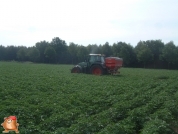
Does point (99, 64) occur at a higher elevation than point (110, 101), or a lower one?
higher

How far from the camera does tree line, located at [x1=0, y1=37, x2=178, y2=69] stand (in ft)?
252

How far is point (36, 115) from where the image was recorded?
1000cm

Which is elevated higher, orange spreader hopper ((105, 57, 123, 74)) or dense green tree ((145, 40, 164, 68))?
dense green tree ((145, 40, 164, 68))

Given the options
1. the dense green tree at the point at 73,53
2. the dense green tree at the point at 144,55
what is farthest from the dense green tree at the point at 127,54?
the dense green tree at the point at 73,53

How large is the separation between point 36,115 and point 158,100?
7241 mm

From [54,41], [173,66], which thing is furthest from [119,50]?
[54,41]

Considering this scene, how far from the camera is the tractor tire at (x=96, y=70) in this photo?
Result: 30266 millimetres

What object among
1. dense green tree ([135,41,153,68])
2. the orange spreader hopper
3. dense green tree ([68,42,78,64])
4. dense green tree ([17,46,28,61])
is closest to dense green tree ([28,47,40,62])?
dense green tree ([17,46,28,61])

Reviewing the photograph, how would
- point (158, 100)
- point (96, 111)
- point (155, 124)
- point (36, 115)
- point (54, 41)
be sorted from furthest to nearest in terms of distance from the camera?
1. point (54, 41)
2. point (158, 100)
3. point (96, 111)
4. point (36, 115)
5. point (155, 124)

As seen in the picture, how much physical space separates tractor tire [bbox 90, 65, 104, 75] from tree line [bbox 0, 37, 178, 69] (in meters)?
29.1

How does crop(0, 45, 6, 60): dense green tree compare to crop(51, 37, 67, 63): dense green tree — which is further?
crop(0, 45, 6, 60): dense green tree

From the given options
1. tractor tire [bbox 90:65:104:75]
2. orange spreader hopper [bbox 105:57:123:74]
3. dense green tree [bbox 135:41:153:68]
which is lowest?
tractor tire [bbox 90:65:104:75]

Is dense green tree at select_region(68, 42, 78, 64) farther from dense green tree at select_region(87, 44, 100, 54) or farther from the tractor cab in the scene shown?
the tractor cab

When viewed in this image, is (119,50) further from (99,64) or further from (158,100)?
(158,100)
